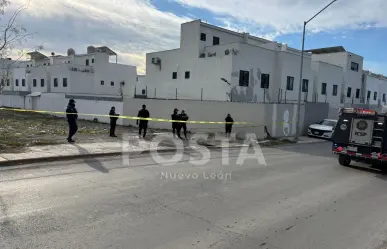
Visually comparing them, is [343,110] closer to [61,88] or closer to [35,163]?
[35,163]

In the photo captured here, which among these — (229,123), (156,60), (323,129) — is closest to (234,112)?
(229,123)

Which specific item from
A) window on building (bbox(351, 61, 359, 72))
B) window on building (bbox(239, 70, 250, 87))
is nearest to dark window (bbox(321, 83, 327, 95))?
window on building (bbox(351, 61, 359, 72))

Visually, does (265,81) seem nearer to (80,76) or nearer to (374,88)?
(80,76)

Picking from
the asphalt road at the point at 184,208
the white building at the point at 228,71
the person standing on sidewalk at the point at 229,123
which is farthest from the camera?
the white building at the point at 228,71

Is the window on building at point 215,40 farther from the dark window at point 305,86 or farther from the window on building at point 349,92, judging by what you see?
the window on building at point 349,92

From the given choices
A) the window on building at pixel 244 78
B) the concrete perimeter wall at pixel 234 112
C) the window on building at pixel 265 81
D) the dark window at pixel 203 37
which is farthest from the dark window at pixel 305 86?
the dark window at pixel 203 37

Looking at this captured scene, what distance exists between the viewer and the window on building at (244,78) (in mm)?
29109

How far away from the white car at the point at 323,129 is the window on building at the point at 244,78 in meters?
8.38

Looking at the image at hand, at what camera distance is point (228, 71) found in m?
28.4

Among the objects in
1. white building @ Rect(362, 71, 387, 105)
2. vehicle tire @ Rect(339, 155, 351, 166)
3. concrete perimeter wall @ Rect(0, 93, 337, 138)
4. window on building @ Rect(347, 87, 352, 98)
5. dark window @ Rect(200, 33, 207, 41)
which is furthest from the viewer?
white building @ Rect(362, 71, 387, 105)

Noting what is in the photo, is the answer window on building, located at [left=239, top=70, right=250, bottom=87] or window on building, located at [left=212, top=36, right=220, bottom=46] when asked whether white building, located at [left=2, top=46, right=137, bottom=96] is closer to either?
window on building, located at [left=212, top=36, right=220, bottom=46]

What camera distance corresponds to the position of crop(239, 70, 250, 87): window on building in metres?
29.1

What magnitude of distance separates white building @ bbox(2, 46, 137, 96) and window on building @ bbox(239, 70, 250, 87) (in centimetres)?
2756

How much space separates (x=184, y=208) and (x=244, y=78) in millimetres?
25124
